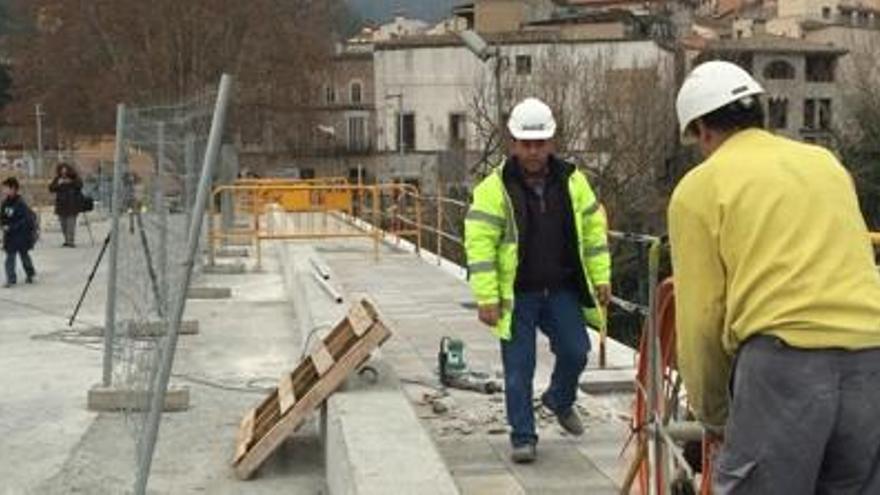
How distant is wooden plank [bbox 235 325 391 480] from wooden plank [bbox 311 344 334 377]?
71 millimetres

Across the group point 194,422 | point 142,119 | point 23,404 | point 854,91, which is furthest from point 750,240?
point 854,91

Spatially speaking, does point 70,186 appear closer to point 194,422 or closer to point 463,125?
point 194,422

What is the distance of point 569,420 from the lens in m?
6.93

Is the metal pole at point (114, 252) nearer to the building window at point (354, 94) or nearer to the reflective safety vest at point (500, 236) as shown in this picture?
the reflective safety vest at point (500, 236)

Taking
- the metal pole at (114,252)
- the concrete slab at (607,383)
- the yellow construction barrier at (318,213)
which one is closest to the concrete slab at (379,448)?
the concrete slab at (607,383)

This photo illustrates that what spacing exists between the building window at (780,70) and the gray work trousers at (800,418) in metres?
80.7

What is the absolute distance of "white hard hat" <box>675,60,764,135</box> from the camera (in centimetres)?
344

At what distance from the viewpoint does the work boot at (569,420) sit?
22.7ft

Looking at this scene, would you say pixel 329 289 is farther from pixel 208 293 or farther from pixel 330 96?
pixel 330 96

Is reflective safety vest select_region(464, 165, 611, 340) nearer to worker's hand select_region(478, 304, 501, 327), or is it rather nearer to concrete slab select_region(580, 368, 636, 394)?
worker's hand select_region(478, 304, 501, 327)

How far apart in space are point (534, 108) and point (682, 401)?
217cm

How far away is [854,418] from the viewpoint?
3156 mm

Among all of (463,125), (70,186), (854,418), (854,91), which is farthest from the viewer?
(463,125)

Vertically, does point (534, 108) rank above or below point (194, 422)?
above
